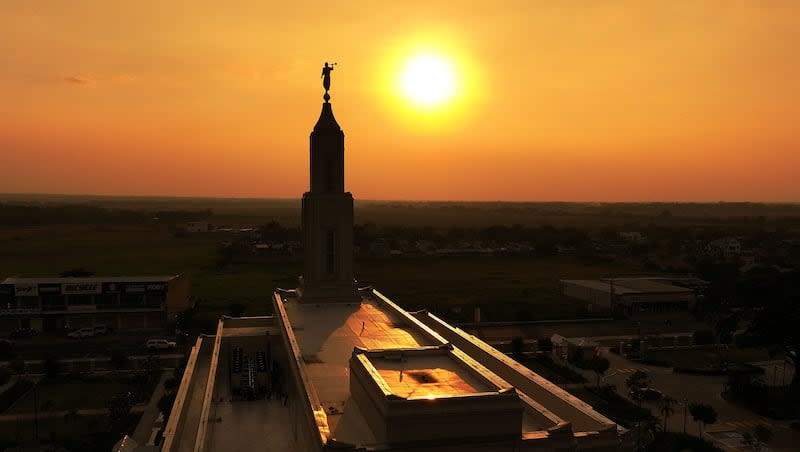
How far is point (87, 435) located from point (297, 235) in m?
103

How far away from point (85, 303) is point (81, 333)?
331 cm

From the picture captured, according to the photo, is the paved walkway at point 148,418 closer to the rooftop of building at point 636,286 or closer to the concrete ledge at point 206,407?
the concrete ledge at point 206,407

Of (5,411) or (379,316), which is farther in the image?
(5,411)

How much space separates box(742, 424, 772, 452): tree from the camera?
79.4ft

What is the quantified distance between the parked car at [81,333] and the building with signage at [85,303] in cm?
212

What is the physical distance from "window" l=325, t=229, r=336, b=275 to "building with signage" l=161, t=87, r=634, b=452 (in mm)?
46

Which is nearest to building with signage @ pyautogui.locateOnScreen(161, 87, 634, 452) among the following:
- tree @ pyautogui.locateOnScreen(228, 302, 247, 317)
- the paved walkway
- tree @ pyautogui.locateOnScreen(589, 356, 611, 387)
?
the paved walkway

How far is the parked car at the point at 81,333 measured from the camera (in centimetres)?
4612

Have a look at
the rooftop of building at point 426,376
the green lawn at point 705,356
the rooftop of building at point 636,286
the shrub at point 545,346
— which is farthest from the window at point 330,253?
the rooftop of building at point 636,286

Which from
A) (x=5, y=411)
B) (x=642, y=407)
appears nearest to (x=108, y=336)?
(x=5, y=411)

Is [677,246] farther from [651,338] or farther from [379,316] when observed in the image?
[379,316]

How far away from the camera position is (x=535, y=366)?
37656 millimetres

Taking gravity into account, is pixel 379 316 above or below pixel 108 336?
above

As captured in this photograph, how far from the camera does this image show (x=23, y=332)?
154 feet
